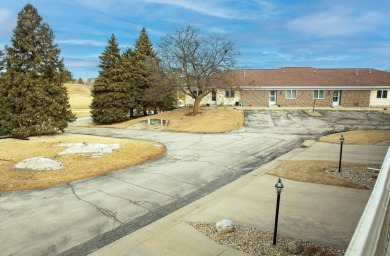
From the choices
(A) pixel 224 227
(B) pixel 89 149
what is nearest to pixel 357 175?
(A) pixel 224 227

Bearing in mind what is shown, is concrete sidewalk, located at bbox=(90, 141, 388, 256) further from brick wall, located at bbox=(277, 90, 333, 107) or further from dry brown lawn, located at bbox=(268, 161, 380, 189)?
brick wall, located at bbox=(277, 90, 333, 107)

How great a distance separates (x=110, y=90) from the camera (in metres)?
35.9

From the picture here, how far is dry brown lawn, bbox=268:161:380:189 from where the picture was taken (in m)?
10.2

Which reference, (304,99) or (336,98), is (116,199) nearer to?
(304,99)

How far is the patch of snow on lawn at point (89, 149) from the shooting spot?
16578 millimetres

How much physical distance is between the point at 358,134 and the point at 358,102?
21125 millimetres

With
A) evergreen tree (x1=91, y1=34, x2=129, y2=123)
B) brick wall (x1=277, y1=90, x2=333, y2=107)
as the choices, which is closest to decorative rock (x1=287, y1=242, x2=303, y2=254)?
evergreen tree (x1=91, y1=34, x2=129, y2=123)

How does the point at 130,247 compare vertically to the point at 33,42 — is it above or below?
below

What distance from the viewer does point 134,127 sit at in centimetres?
3142

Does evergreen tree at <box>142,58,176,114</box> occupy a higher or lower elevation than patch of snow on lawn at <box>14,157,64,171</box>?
higher

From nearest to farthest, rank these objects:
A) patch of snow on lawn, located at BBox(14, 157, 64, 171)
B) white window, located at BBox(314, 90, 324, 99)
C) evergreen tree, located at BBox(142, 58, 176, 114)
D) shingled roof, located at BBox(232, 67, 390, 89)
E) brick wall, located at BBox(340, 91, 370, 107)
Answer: patch of snow on lawn, located at BBox(14, 157, 64, 171) < evergreen tree, located at BBox(142, 58, 176, 114) < brick wall, located at BBox(340, 91, 370, 107) < shingled roof, located at BBox(232, 67, 390, 89) < white window, located at BBox(314, 90, 324, 99)

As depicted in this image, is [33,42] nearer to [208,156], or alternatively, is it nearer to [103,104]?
[103,104]

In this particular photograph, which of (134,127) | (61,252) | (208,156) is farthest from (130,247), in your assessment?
(134,127)

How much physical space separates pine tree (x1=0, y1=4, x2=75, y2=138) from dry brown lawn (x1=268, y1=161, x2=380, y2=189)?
20.1 metres
